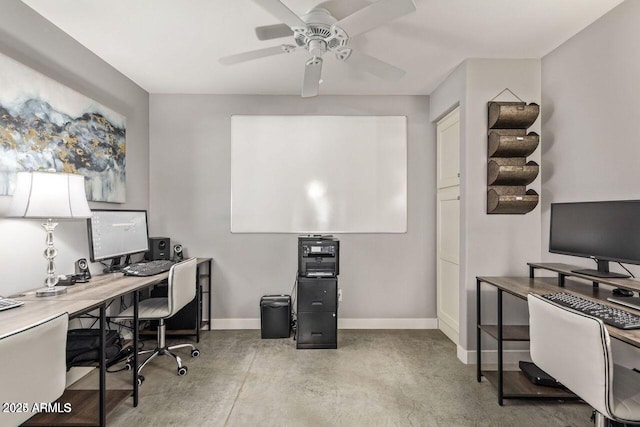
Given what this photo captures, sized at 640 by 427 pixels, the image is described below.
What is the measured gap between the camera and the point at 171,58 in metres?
2.83

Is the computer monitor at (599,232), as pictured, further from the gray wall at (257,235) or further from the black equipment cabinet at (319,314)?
the black equipment cabinet at (319,314)

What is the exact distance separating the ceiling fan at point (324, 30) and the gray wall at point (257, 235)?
4.99ft

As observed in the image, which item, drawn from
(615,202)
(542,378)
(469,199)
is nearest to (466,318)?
(542,378)

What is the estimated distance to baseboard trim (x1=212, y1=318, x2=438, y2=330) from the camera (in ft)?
12.1

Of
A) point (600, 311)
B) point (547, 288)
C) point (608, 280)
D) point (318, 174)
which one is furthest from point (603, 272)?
point (318, 174)

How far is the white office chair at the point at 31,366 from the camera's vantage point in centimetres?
112

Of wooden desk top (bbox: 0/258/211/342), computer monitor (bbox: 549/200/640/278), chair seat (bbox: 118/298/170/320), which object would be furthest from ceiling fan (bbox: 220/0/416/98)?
chair seat (bbox: 118/298/170/320)

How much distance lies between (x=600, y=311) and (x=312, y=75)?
2024 millimetres

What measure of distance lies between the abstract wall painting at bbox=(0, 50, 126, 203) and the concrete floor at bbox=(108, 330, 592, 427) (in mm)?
1602

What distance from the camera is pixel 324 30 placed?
6.43ft

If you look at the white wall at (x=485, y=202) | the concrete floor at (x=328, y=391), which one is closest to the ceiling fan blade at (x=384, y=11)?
the white wall at (x=485, y=202)

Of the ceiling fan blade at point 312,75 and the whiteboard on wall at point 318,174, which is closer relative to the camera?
the ceiling fan blade at point 312,75

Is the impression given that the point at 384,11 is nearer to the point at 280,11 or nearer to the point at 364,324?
the point at 280,11

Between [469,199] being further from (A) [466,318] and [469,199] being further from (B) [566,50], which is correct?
(B) [566,50]
